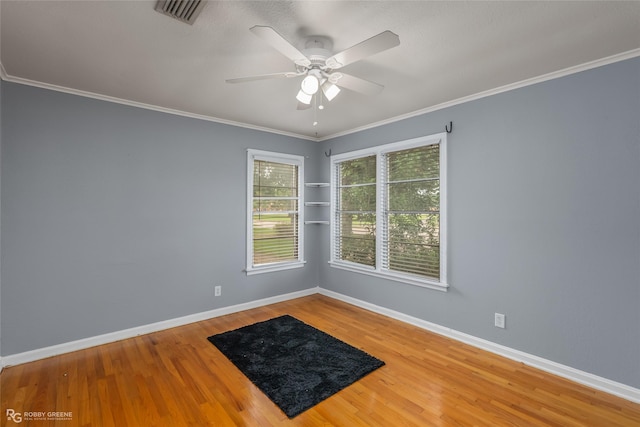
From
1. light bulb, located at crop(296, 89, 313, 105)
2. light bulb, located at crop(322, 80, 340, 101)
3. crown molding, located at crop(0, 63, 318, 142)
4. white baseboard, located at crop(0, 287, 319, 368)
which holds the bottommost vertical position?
white baseboard, located at crop(0, 287, 319, 368)

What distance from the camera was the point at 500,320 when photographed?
9.32ft

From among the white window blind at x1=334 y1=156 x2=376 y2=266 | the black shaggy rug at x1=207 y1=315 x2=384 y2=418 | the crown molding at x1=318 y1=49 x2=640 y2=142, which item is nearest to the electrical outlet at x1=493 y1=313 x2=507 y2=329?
the black shaggy rug at x1=207 y1=315 x2=384 y2=418

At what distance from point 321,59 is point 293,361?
2.52 metres

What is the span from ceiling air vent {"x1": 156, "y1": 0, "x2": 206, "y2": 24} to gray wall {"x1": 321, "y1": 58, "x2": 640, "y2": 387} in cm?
262

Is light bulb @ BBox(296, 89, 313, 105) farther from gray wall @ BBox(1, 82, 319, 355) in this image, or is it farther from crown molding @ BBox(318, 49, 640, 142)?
gray wall @ BBox(1, 82, 319, 355)

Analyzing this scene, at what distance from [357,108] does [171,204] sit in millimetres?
2451

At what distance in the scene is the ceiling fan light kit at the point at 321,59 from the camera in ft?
5.22

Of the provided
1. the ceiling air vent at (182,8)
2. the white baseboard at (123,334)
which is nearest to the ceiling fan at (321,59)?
the ceiling air vent at (182,8)

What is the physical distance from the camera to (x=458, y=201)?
10.4 ft

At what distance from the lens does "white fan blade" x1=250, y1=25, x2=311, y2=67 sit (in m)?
1.53

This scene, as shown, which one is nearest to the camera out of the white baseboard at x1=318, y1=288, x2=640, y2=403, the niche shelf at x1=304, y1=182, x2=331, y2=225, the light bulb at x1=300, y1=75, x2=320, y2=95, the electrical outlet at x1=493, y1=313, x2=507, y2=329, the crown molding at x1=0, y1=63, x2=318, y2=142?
the light bulb at x1=300, y1=75, x2=320, y2=95

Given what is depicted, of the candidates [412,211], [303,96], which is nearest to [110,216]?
[303,96]

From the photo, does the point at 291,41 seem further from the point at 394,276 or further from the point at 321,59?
the point at 394,276

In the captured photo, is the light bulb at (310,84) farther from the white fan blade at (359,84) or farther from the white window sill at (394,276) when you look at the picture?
the white window sill at (394,276)
